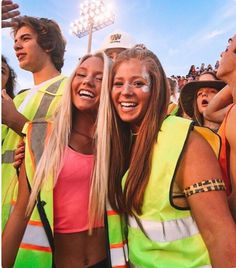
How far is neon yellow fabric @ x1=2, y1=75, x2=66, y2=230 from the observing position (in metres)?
2.33

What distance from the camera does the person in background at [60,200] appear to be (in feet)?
6.06

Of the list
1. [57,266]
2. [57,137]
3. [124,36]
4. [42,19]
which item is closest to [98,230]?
[57,266]

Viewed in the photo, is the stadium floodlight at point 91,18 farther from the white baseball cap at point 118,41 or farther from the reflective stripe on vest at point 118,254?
the reflective stripe on vest at point 118,254

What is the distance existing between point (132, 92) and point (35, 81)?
125cm

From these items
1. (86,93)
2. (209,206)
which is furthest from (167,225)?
(86,93)

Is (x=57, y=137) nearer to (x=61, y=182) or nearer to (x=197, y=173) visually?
(x=61, y=182)

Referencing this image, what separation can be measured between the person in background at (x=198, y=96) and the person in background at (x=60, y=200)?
1608 millimetres

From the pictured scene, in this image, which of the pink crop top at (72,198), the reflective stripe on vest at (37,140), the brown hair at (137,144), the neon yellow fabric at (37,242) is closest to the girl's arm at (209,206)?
the brown hair at (137,144)

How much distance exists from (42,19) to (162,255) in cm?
215

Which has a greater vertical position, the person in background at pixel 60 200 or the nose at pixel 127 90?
the nose at pixel 127 90

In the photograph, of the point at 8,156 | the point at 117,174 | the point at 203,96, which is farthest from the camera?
the point at 203,96

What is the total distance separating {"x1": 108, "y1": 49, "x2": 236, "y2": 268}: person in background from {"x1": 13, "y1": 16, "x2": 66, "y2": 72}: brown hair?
1.27m

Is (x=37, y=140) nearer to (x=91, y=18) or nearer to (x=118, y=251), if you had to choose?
(x=118, y=251)

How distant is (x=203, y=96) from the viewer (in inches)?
143
